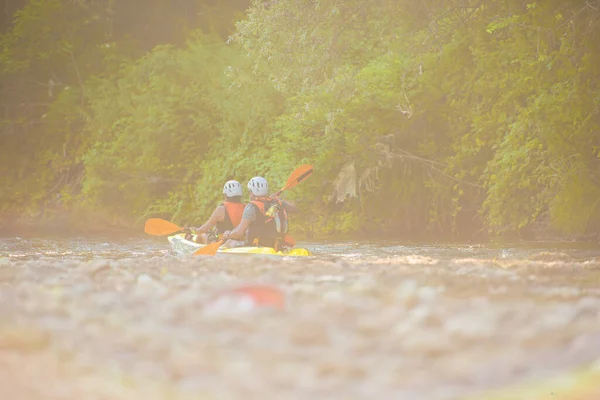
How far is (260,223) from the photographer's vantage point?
13.4 m

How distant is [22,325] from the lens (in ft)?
18.0

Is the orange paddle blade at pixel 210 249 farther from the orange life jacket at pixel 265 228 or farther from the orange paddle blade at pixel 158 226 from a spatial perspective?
the orange paddle blade at pixel 158 226

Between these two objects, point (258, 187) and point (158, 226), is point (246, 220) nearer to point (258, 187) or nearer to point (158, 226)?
point (258, 187)

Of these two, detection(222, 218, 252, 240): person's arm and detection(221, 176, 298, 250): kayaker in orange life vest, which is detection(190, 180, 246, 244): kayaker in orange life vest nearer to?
detection(221, 176, 298, 250): kayaker in orange life vest

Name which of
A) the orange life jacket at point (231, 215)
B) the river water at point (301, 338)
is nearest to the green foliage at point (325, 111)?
the orange life jacket at point (231, 215)

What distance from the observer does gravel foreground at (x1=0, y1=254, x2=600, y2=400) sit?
13.1 feet

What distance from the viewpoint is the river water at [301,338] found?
4.01 meters

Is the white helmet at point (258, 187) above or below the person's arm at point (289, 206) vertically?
above

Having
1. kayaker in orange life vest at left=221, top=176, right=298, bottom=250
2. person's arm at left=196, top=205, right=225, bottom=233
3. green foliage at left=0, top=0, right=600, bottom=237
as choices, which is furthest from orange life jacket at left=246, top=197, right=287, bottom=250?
green foliage at left=0, top=0, right=600, bottom=237

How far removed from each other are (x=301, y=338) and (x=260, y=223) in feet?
27.1

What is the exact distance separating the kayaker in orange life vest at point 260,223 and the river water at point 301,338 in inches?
177

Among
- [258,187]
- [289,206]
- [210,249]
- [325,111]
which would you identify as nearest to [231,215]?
[210,249]

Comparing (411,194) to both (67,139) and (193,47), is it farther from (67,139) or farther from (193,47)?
(67,139)

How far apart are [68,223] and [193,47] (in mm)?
8066
